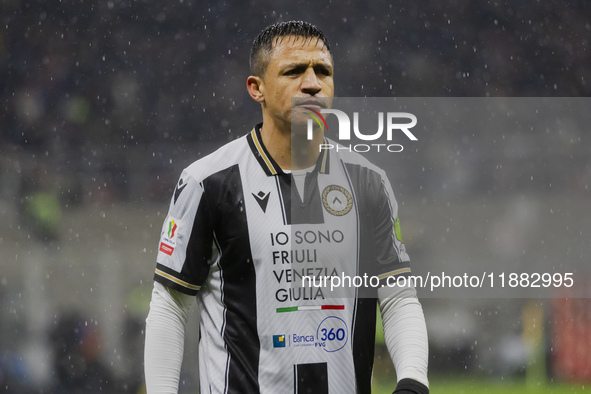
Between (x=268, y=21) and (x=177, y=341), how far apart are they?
21.2 ft

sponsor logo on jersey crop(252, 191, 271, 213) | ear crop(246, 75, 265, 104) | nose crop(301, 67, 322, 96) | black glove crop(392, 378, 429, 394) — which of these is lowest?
black glove crop(392, 378, 429, 394)

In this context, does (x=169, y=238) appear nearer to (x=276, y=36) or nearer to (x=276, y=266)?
(x=276, y=266)

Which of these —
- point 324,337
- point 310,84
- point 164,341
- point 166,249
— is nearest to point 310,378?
point 324,337

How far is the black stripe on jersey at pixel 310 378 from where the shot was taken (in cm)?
190

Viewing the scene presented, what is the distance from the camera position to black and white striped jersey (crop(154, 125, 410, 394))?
1.91m

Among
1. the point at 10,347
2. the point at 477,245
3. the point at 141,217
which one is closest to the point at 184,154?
the point at 141,217

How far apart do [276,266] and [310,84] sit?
0.46 m

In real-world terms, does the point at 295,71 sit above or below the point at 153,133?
below

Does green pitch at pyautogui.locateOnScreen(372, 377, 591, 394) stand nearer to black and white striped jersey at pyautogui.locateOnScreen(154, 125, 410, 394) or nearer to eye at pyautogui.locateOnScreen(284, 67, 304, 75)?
black and white striped jersey at pyautogui.locateOnScreen(154, 125, 410, 394)

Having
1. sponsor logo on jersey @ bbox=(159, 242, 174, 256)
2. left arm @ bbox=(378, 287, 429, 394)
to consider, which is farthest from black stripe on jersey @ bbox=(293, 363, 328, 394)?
sponsor logo on jersey @ bbox=(159, 242, 174, 256)

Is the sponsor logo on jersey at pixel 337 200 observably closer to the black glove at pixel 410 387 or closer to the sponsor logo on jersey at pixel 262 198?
the sponsor logo on jersey at pixel 262 198

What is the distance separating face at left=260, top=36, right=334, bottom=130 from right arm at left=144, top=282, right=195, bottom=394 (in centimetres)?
53

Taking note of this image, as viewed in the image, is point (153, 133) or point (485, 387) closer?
point (485, 387)

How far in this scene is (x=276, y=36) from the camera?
6.63 ft
